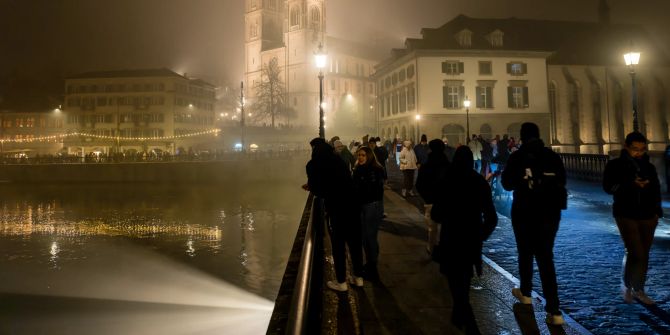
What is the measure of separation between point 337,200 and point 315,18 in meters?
102

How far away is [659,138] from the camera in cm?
5588

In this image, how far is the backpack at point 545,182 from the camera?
4773 mm

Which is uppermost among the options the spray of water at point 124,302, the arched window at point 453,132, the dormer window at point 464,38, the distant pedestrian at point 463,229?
the dormer window at point 464,38

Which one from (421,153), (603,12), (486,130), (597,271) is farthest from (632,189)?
(603,12)

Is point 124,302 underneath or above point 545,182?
underneath

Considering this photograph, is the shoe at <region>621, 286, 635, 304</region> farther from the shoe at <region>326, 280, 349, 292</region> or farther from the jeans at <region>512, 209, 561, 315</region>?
the shoe at <region>326, 280, 349, 292</region>

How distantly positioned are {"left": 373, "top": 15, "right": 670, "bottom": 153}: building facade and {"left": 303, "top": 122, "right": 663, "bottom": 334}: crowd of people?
3678 centimetres

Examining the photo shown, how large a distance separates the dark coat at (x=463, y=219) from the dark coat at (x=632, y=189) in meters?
1.86

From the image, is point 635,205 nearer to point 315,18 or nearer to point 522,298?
point 522,298

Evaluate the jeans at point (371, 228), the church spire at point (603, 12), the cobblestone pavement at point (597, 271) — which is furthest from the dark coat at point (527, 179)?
the church spire at point (603, 12)

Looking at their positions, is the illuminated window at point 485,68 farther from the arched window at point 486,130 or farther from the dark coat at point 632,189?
the dark coat at point 632,189

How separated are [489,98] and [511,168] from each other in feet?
141

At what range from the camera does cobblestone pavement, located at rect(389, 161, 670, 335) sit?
495 cm

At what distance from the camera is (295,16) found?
335 ft
